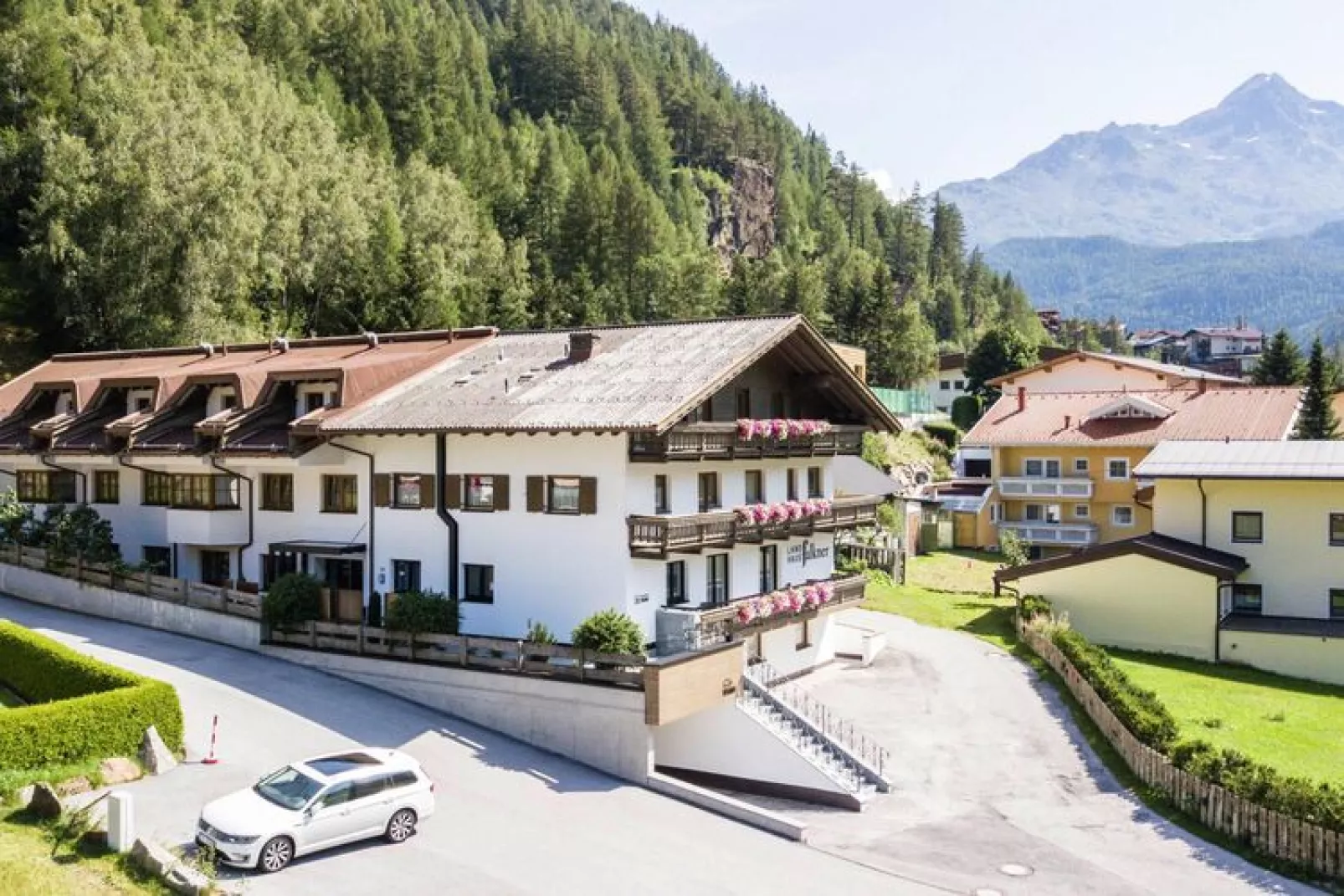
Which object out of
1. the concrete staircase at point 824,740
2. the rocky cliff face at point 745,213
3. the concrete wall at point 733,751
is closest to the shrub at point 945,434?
the concrete staircase at point 824,740

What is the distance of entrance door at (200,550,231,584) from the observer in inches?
1459

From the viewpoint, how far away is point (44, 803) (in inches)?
757

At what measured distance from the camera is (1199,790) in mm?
23938

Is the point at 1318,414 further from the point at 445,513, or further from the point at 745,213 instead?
the point at 745,213

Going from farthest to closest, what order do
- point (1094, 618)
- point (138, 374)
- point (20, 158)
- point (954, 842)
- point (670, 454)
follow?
point (20, 158) → point (1094, 618) → point (138, 374) → point (670, 454) → point (954, 842)

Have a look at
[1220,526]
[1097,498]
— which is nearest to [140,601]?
[1220,526]

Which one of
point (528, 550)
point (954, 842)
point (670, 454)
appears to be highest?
point (670, 454)

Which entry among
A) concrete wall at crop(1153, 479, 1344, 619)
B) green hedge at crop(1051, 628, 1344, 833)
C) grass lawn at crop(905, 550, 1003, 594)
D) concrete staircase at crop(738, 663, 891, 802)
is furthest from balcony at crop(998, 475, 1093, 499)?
concrete staircase at crop(738, 663, 891, 802)

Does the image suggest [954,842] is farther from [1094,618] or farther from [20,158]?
[20,158]

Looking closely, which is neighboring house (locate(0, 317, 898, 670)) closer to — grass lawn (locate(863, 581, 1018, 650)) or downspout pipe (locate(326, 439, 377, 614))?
downspout pipe (locate(326, 439, 377, 614))

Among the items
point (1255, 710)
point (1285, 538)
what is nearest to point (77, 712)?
point (1255, 710)

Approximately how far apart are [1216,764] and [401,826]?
16732mm

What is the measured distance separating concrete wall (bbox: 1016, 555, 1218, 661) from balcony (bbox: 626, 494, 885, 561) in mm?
15447

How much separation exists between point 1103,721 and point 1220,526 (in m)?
17.9
